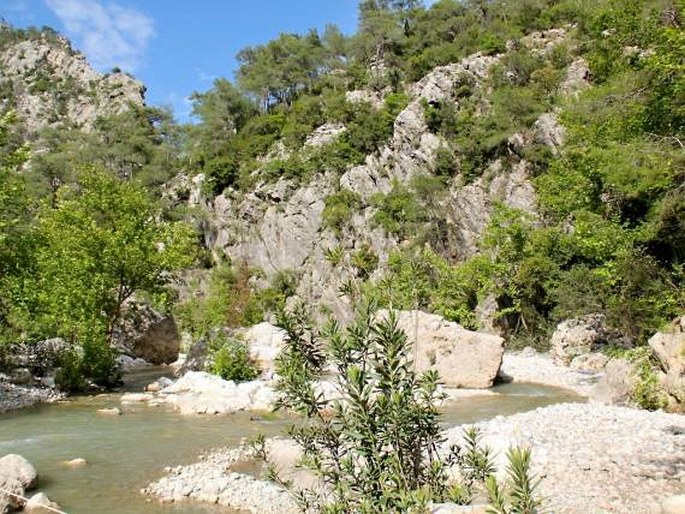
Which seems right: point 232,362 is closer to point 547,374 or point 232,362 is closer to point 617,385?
point 547,374

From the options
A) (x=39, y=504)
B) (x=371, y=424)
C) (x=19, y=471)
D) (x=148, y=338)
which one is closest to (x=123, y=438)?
(x=19, y=471)

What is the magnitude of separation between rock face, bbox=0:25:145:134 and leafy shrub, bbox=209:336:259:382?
8560cm

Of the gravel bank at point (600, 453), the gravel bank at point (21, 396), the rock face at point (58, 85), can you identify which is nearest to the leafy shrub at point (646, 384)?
the gravel bank at point (600, 453)

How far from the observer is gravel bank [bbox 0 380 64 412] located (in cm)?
1838

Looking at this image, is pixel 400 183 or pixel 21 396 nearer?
pixel 21 396

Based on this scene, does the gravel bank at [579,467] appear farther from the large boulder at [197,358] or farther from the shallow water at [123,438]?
the large boulder at [197,358]

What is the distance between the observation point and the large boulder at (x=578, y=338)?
2547cm

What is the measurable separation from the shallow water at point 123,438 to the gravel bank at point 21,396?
2.67 ft

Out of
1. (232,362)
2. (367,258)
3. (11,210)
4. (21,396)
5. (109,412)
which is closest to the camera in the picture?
(109,412)

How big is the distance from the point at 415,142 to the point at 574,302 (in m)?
27.2

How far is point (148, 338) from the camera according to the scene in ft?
111

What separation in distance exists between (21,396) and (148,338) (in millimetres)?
14403

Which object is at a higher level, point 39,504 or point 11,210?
point 11,210

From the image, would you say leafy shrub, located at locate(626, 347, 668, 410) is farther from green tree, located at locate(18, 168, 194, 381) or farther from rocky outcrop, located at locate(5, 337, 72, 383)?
rocky outcrop, located at locate(5, 337, 72, 383)
